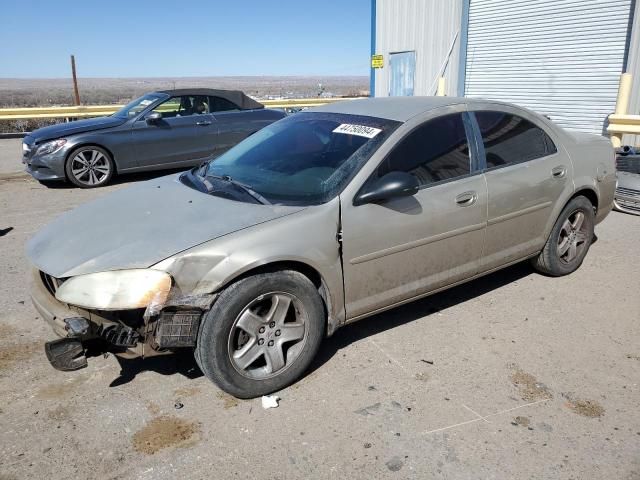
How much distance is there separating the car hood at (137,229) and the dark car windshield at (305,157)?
Answer: 0.82ft

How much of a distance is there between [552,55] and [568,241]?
961 cm

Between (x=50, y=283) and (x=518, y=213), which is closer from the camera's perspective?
(x=50, y=283)

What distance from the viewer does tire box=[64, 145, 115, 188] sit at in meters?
8.39

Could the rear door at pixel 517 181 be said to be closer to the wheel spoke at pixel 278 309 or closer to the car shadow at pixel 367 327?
the car shadow at pixel 367 327

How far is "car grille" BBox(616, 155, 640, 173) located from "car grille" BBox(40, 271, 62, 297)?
7094 millimetres

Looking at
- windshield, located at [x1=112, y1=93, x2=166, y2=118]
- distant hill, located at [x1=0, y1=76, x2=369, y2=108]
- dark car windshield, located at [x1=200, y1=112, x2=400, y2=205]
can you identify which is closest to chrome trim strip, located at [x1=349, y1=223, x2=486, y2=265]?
dark car windshield, located at [x1=200, y1=112, x2=400, y2=205]

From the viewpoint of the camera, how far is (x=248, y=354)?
2.96 metres

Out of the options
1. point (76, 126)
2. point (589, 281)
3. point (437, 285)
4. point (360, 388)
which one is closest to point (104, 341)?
point (360, 388)

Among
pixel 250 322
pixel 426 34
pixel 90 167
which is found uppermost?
pixel 426 34

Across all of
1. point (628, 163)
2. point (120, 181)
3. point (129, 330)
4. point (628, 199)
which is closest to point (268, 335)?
point (129, 330)

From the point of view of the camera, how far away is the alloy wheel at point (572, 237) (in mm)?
4617

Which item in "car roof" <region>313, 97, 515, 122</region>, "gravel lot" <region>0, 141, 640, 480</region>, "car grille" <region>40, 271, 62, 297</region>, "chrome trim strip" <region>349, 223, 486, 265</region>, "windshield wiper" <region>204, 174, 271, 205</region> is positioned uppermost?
"car roof" <region>313, 97, 515, 122</region>

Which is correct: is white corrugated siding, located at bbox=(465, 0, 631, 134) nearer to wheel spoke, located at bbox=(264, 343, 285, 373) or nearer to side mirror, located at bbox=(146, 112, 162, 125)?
side mirror, located at bbox=(146, 112, 162, 125)

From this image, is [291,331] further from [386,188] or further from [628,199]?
[628,199]
